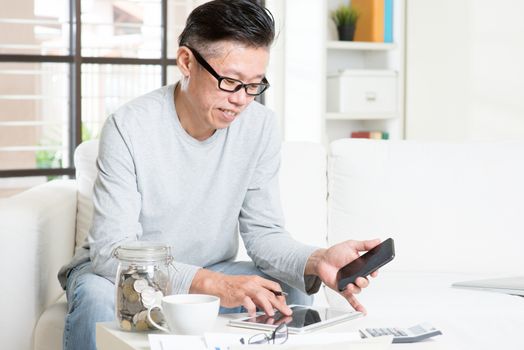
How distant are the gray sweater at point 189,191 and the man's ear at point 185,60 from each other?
0.32 ft

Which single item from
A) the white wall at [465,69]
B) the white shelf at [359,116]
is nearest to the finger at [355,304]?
the white wall at [465,69]

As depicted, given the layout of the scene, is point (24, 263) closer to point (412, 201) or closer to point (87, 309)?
point (87, 309)

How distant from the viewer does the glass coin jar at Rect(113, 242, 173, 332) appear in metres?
1.48

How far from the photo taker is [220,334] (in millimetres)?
1427

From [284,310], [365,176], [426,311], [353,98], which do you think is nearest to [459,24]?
[353,98]

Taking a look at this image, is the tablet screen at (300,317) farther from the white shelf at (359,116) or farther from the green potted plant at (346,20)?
the green potted plant at (346,20)

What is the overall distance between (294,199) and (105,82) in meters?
1.97

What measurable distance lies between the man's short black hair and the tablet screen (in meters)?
0.59

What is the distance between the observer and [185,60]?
1.96 meters

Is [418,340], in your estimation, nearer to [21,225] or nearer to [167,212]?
[167,212]

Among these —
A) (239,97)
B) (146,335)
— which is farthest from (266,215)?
(146,335)

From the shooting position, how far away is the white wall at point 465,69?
3.91 meters

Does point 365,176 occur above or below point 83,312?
above

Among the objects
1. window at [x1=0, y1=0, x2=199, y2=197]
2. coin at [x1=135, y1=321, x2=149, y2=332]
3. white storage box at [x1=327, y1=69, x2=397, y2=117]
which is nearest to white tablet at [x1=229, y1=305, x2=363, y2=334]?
coin at [x1=135, y1=321, x2=149, y2=332]
